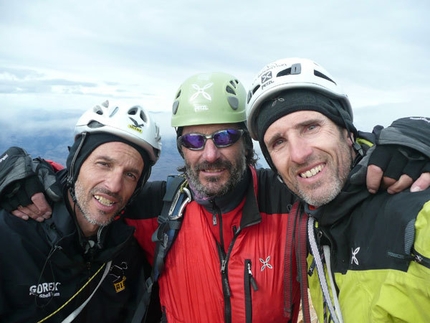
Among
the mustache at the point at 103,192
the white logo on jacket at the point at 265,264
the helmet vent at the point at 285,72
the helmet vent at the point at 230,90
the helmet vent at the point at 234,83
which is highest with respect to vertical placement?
the helmet vent at the point at 234,83

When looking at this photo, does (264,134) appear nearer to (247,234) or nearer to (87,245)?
(247,234)

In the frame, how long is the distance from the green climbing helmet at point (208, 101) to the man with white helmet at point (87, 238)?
2.24ft

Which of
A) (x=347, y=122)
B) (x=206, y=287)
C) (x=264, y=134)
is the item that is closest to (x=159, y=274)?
(x=206, y=287)

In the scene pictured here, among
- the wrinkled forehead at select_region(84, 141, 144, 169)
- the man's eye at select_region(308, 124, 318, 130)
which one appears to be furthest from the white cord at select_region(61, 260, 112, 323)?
the man's eye at select_region(308, 124, 318, 130)

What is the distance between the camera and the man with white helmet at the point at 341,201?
2.30 m

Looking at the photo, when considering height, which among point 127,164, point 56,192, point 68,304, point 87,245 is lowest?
point 68,304

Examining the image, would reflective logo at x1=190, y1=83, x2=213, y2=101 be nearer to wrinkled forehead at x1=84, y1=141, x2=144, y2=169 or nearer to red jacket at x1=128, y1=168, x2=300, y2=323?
wrinkled forehead at x1=84, y1=141, x2=144, y2=169

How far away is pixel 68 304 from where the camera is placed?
4.45 m

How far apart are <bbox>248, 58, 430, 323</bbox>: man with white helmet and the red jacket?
58 cm

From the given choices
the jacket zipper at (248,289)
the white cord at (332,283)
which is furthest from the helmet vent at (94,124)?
the white cord at (332,283)

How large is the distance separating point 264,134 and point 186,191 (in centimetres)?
175

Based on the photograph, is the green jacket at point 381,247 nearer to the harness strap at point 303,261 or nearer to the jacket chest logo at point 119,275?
the harness strap at point 303,261

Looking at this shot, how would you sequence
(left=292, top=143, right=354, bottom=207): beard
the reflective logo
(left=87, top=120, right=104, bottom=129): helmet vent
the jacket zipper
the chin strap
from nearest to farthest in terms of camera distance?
1. (left=292, top=143, right=354, bottom=207): beard
2. the jacket zipper
3. the chin strap
4. (left=87, top=120, right=104, bottom=129): helmet vent
5. the reflective logo

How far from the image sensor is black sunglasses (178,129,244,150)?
507 centimetres
